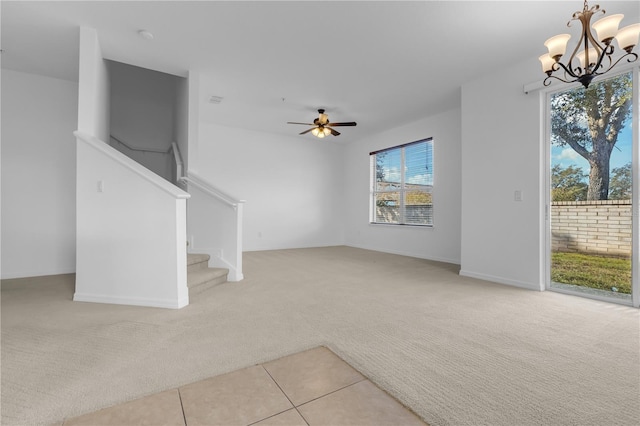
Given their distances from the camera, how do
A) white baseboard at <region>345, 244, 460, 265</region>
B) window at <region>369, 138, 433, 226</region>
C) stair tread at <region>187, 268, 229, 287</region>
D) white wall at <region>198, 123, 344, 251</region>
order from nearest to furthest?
stair tread at <region>187, 268, 229, 287</region> → white baseboard at <region>345, 244, 460, 265</region> → window at <region>369, 138, 433, 226</region> → white wall at <region>198, 123, 344, 251</region>

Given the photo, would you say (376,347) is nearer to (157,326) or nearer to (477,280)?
(157,326)

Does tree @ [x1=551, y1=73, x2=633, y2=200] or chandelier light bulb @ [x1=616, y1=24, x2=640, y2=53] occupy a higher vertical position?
chandelier light bulb @ [x1=616, y1=24, x2=640, y2=53]

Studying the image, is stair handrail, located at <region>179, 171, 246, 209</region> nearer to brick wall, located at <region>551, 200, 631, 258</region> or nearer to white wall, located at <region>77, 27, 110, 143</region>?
white wall, located at <region>77, 27, 110, 143</region>

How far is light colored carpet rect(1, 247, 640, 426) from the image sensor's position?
136 centimetres

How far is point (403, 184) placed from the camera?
6.23m

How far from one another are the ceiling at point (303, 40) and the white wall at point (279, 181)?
174 centimetres

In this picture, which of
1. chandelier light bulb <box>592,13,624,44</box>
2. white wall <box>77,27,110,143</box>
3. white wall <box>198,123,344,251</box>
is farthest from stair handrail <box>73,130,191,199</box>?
chandelier light bulb <box>592,13,624,44</box>

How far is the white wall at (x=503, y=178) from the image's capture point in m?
3.36

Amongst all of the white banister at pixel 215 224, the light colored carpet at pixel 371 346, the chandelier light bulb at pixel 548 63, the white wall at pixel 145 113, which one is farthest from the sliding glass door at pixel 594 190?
the white wall at pixel 145 113

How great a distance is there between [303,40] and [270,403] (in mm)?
3165

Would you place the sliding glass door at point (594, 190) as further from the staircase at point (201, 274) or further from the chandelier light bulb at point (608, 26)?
the staircase at point (201, 274)

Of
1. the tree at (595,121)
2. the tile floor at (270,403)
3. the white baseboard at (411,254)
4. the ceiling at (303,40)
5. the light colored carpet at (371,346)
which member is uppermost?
the ceiling at (303,40)

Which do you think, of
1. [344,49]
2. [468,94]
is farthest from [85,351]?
[468,94]

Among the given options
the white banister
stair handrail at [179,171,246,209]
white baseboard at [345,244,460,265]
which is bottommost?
white baseboard at [345,244,460,265]
